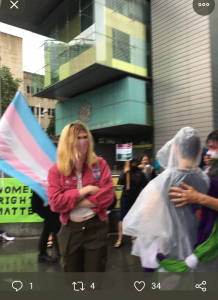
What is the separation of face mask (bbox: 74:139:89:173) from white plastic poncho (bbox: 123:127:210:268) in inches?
24.5

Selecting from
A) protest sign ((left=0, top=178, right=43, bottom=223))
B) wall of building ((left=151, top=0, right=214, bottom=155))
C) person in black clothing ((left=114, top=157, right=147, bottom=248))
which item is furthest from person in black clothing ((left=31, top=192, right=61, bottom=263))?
wall of building ((left=151, top=0, right=214, bottom=155))

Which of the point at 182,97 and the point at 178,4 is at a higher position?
the point at 178,4

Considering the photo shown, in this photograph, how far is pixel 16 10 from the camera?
2439mm

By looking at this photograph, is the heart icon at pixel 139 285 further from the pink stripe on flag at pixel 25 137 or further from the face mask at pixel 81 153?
the pink stripe on flag at pixel 25 137

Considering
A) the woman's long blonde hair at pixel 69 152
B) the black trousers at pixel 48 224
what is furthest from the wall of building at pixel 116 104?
the woman's long blonde hair at pixel 69 152

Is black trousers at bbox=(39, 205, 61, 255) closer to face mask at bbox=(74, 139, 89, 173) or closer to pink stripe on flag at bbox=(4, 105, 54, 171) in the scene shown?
pink stripe on flag at bbox=(4, 105, 54, 171)

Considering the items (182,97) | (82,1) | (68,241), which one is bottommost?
(68,241)

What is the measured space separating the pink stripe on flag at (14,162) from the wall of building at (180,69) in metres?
9.23

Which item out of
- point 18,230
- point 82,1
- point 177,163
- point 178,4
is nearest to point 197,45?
point 178,4

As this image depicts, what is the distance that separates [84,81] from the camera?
622 inches

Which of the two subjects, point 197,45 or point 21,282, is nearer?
point 21,282

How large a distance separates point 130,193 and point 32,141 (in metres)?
2.34

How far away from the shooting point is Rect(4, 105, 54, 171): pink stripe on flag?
311 centimetres

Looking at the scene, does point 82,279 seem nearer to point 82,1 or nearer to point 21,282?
point 21,282
